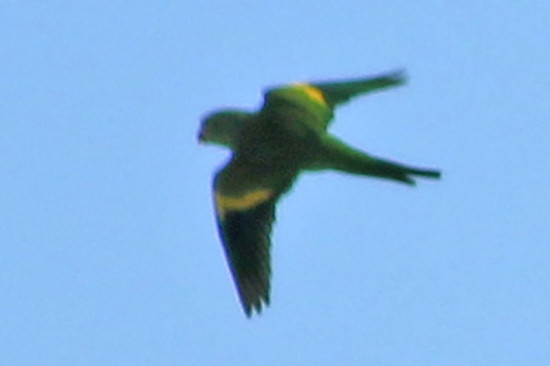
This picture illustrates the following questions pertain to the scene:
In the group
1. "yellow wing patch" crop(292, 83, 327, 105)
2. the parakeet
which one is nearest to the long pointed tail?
the parakeet

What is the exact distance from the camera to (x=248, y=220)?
9.68m

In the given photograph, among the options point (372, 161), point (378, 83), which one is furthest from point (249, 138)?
point (378, 83)

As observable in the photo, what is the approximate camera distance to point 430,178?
8.45 m

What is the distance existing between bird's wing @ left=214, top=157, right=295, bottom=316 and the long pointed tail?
46cm

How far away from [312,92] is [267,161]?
0.79m

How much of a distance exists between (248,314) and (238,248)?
61 centimetres

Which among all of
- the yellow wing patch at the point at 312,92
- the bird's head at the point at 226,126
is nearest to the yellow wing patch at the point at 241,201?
the bird's head at the point at 226,126

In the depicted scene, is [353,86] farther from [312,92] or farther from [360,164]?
[360,164]

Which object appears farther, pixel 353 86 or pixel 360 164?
pixel 353 86

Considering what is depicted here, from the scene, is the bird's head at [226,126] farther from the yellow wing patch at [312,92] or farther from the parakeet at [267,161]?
the yellow wing patch at [312,92]

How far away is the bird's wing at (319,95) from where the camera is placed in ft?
29.7

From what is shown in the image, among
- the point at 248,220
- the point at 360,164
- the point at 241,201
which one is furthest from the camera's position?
the point at 248,220

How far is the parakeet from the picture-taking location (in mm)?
8742

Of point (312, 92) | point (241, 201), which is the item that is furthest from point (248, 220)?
point (312, 92)
